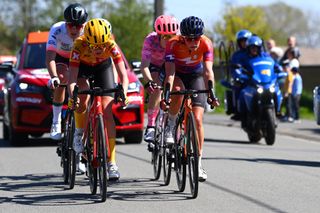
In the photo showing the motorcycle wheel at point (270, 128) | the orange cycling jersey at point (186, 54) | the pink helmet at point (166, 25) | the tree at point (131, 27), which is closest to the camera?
the orange cycling jersey at point (186, 54)

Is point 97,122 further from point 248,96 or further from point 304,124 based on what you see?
point 304,124

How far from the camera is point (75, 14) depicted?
38.6ft

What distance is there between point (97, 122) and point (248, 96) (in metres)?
8.52

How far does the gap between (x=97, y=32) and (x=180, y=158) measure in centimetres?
154

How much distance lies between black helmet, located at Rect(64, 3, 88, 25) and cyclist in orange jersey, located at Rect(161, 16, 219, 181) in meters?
1.40

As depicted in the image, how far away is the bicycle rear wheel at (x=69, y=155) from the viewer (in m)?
10.6

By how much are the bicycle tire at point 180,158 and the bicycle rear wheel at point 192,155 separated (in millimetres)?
169

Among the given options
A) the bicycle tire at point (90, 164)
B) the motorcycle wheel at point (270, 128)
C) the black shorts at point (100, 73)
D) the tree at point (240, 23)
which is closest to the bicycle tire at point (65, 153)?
the black shorts at point (100, 73)

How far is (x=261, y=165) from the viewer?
13.2 metres

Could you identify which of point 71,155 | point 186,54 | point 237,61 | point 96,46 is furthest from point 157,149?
point 237,61

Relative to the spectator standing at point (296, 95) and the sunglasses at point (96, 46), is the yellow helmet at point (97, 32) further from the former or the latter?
the spectator standing at point (296, 95)

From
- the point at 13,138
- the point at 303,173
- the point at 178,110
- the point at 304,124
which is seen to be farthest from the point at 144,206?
the point at 304,124

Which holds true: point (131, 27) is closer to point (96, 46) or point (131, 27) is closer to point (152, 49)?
point (152, 49)

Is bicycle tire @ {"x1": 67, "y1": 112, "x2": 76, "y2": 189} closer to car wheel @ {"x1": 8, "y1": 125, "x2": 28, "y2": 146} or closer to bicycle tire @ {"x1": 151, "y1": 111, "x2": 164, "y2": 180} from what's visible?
bicycle tire @ {"x1": 151, "y1": 111, "x2": 164, "y2": 180}
